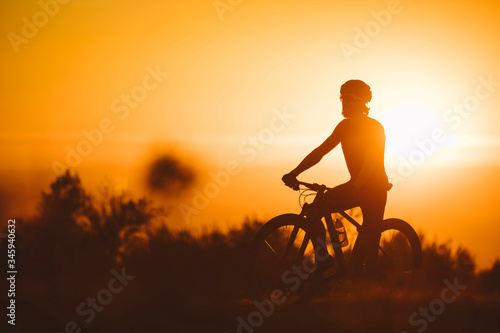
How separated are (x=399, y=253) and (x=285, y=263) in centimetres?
184

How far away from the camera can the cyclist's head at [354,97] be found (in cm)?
Result: 881

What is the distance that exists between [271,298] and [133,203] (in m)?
22.8

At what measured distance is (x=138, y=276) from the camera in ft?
38.5

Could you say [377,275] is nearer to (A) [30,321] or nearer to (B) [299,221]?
(B) [299,221]

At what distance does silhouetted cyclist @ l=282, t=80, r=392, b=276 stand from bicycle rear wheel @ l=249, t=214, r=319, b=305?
30 cm

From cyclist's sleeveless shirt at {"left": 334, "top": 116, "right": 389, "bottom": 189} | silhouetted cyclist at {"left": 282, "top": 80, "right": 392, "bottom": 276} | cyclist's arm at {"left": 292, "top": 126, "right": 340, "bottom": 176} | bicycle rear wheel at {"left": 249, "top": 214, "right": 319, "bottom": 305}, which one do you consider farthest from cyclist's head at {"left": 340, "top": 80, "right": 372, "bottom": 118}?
bicycle rear wheel at {"left": 249, "top": 214, "right": 319, "bottom": 305}

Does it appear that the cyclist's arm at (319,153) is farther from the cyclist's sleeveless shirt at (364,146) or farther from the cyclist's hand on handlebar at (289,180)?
the cyclist's hand on handlebar at (289,180)

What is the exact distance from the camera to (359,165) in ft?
28.7

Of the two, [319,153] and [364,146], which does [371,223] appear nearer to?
[364,146]

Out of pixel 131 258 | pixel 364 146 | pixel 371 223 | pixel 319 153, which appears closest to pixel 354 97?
pixel 364 146

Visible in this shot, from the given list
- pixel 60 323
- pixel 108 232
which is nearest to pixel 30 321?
pixel 60 323

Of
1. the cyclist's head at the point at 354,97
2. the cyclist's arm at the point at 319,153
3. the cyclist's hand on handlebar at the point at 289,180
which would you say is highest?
the cyclist's head at the point at 354,97

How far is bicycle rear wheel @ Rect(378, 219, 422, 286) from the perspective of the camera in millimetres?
9312

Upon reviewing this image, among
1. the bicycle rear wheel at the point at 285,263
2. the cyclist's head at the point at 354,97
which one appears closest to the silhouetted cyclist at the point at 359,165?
the cyclist's head at the point at 354,97
